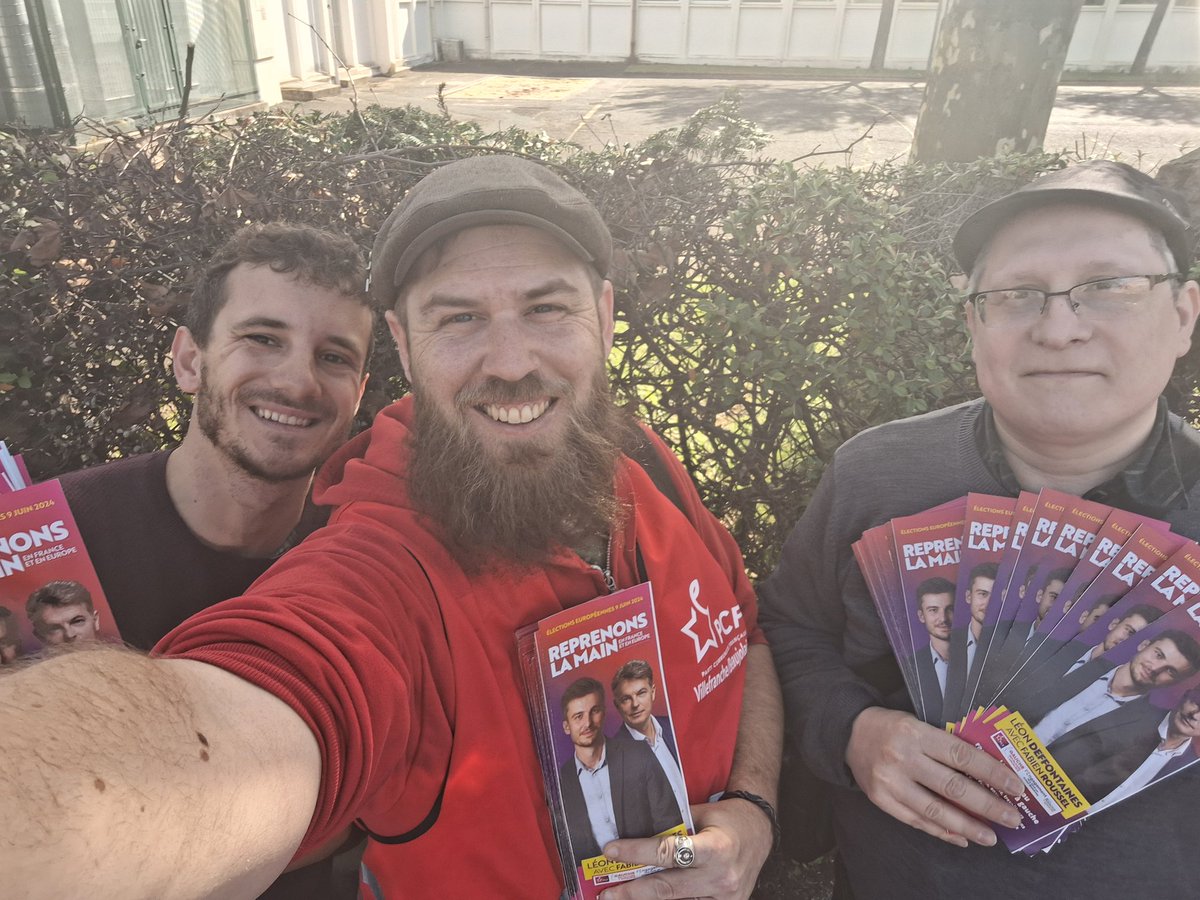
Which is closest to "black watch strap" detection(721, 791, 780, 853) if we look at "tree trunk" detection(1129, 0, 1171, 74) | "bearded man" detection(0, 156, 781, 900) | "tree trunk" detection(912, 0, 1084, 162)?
"bearded man" detection(0, 156, 781, 900)

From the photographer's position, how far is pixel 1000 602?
1571mm

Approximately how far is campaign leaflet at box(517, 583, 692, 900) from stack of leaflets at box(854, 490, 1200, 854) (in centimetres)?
64

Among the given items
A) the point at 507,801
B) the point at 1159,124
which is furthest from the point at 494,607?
the point at 1159,124

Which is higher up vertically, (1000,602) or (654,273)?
(654,273)

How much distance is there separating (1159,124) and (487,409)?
21.1 m

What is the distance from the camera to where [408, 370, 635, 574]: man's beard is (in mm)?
1635

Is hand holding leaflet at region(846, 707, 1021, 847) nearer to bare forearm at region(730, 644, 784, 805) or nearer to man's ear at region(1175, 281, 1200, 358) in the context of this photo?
bare forearm at region(730, 644, 784, 805)

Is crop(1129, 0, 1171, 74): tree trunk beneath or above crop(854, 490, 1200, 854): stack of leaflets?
above

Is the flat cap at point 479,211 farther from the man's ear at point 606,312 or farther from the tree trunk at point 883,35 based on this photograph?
the tree trunk at point 883,35

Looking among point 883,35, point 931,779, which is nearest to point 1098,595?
point 931,779

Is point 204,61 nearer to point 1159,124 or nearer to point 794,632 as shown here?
point 794,632

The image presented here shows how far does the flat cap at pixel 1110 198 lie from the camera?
5.44 ft

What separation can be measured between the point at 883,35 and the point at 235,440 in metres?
28.3

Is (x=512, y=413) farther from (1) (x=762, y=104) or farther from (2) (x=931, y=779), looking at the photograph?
(1) (x=762, y=104)
